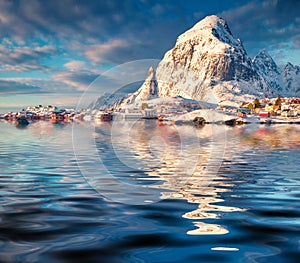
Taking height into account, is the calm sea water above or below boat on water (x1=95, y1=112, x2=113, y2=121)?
below

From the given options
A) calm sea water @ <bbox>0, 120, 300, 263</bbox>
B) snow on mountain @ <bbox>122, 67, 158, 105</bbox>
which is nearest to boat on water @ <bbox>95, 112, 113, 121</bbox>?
snow on mountain @ <bbox>122, 67, 158, 105</bbox>

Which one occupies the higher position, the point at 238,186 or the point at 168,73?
the point at 168,73

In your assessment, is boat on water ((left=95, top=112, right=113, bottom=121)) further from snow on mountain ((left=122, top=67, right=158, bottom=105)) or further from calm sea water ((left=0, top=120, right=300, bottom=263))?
calm sea water ((left=0, top=120, right=300, bottom=263))

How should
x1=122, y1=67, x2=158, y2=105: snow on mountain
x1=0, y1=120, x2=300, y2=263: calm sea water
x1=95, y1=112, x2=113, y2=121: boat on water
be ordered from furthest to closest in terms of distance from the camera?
x1=95, y1=112, x2=113, y2=121: boat on water, x1=122, y1=67, x2=158, y2=105: snow on mountain, x1=0, y1=120, x2=300, y2=263: calm sea water

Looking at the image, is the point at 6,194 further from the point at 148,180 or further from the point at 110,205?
the point at 148,180

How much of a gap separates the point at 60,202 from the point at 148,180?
184 inches

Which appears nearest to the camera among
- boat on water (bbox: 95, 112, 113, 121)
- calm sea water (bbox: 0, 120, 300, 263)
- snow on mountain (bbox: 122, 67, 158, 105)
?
calm sea water (bbox: 0, 120, 300, 263)

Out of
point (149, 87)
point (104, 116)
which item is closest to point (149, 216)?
point (149, 87)

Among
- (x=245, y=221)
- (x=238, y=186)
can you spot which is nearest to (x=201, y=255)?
(x=245, y=221)

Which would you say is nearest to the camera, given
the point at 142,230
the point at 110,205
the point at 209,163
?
the point at 142,230

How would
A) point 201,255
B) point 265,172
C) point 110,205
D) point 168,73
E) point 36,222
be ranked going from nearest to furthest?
point 201,255 < point 36,222 < point 110,205 < point 265,172 < point 168,73

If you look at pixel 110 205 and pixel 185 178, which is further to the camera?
pixel 185 178

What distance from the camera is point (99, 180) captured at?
1365cm

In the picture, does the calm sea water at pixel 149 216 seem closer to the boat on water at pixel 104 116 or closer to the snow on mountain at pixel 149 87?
the snow on mountain at pixel 149 87
